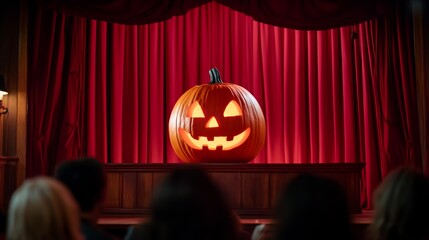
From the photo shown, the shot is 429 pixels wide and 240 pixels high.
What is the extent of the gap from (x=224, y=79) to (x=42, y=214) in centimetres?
442

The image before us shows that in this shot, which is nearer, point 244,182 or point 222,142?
point 244,182

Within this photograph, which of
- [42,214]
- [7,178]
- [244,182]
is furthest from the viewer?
[7,178]

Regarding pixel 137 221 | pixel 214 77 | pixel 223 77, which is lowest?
pixel 137 221

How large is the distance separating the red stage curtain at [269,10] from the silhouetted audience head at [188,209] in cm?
365

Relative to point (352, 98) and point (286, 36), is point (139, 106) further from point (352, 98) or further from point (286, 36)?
point (352, 98)

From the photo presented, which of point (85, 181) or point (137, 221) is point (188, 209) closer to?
point (85, 181)

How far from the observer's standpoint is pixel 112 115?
231 inches

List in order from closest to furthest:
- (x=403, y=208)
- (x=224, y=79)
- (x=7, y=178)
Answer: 1. (x=403, y=208)
2. (x=7, y=178)
3. (x=224, y=79)

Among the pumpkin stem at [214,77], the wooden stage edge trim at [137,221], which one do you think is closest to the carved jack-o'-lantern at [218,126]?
the pumpkin stem at [214,77]

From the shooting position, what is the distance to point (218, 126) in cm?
471

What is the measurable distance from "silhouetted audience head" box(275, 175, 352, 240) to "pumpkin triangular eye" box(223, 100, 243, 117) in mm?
3237

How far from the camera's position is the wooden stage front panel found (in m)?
4.35

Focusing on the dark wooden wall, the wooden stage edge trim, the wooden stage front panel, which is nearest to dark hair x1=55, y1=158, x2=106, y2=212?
the wooden stage edge trim

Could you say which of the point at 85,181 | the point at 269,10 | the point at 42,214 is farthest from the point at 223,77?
the point at 42,214
